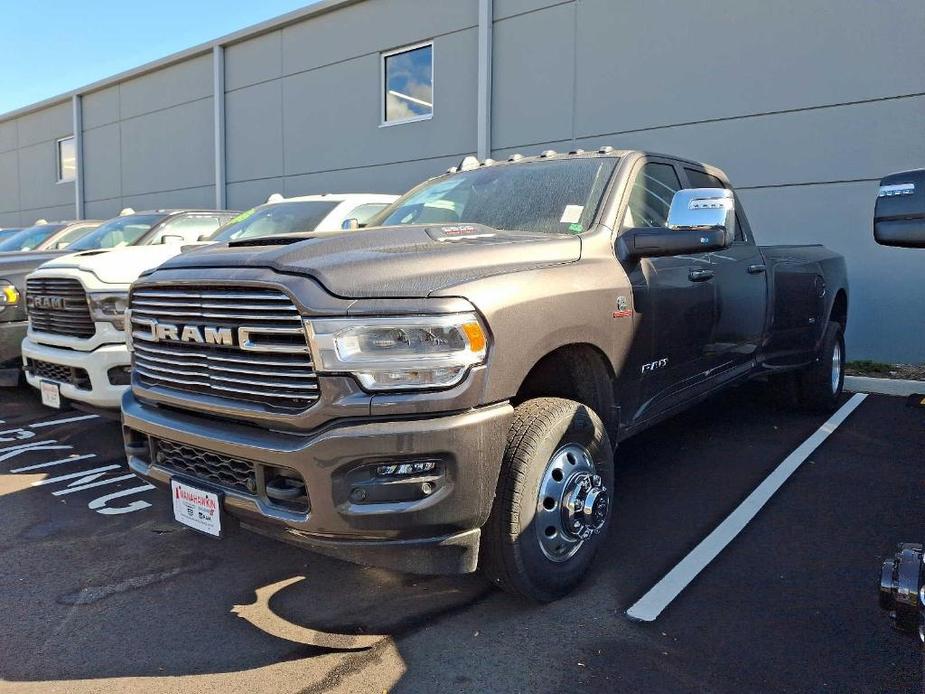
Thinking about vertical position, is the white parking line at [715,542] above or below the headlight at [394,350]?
below

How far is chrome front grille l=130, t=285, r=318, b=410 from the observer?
2539 millimetres

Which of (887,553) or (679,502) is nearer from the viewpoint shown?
(887,553)

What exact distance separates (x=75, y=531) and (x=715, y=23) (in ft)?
28.2

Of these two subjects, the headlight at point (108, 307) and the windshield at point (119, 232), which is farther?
the windshield at point (119, 232)

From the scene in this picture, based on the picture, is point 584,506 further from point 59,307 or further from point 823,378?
point 59,307

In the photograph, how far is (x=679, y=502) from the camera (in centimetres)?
427

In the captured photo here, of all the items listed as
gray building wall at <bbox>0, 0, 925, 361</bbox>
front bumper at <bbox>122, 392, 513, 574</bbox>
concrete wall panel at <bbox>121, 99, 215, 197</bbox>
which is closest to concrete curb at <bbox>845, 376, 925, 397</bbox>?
gray building wall at <bbox>0, 0, 925, 361</bbox>

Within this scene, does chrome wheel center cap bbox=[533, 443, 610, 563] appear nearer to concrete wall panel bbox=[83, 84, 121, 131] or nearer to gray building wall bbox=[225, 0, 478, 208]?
gray building wall bbox=[225, 0, 478, 208]

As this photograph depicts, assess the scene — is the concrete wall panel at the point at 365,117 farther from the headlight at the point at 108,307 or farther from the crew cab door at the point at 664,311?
the crew cab door at the point at 664,311

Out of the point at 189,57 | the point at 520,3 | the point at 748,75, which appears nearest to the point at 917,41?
the point at 748,75

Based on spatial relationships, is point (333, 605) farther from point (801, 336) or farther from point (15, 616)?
point (801, 336)

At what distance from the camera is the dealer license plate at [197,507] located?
2740 millimetres

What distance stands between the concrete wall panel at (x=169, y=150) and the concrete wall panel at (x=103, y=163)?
1.09ft

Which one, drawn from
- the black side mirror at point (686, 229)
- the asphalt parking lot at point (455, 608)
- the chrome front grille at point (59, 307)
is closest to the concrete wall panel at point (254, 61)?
the chrome front grille at point (59, 307)
